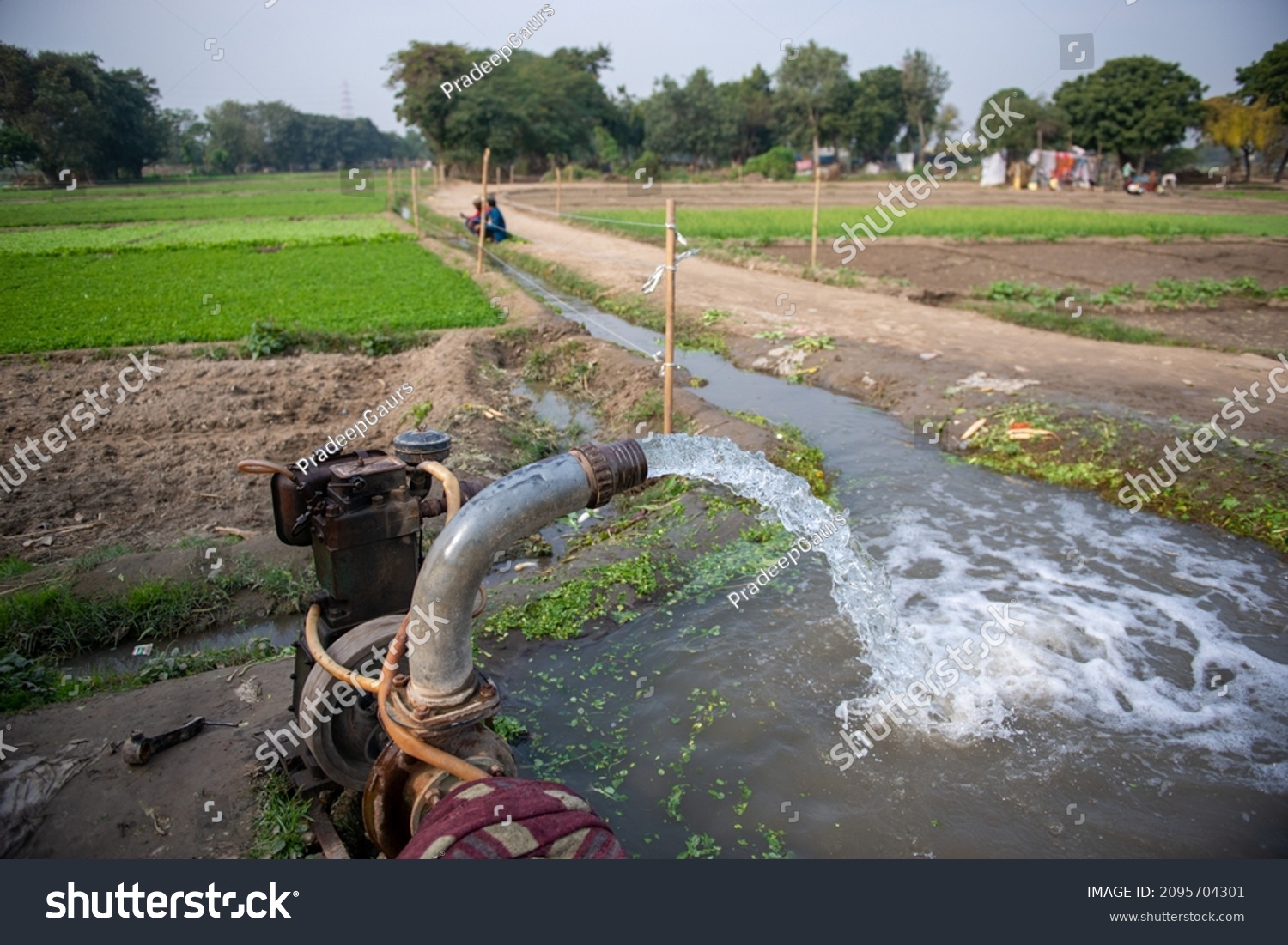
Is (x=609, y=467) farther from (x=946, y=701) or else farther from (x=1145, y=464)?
(x=1145, y=464)

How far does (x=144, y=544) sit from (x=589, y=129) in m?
53.7

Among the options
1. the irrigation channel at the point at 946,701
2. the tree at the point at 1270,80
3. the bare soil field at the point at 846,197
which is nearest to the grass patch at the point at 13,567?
the irrigation channel at the point at 946,701

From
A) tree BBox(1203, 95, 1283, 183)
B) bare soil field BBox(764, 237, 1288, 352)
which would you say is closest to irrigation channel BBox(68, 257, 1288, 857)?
bare soil field BBox(764, 237, 1288, 352)

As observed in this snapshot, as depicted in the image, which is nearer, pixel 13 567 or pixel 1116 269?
pixel 13 567

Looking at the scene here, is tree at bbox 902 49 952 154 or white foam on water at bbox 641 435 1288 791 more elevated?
tree at bbox 902 49 952 154

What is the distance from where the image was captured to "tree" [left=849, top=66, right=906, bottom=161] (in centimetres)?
5341

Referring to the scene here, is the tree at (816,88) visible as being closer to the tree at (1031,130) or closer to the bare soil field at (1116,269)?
the tree at (1031,130)

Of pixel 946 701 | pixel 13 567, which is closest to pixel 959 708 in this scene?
pixel 946 701

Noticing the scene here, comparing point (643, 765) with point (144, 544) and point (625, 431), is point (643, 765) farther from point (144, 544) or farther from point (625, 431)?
point (625, 431)

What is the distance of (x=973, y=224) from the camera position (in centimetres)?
2416

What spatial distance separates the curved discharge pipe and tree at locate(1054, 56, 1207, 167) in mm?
49137

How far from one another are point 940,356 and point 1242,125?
119ft

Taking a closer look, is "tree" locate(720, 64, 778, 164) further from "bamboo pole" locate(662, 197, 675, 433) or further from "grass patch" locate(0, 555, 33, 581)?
"grass patch" locate(0, 555, 33, 581)

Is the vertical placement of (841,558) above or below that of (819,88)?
below
